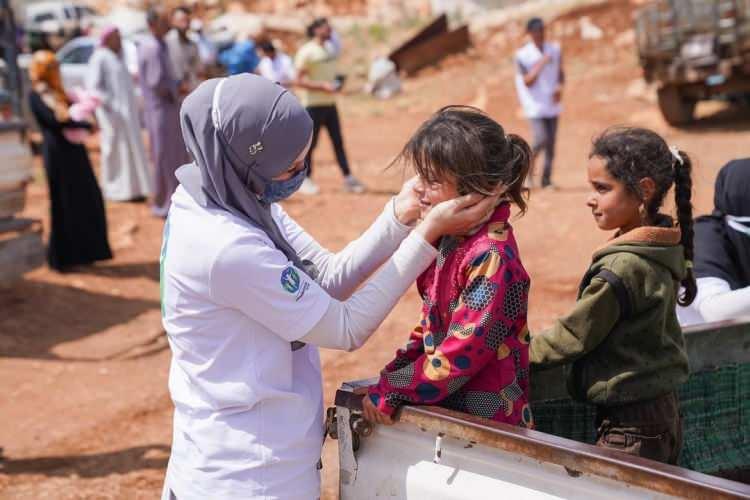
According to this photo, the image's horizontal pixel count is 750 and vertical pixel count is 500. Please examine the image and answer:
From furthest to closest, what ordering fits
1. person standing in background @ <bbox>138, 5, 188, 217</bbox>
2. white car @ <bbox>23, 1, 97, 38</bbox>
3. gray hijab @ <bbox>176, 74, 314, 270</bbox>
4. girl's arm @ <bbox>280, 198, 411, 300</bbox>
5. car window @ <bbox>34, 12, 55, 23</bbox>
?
car window @ <bbox>34, 12, 55, 23</bbox> → white car @ <bbox>23, 1, 97, 38</bbox> → person standing in background @ <bbox>138, 5, 188, 217</bbox> → girl's arm @ <bbox>280, 198, 411, 300</bbox> → gray hijab @ <bbox>176, 74, 314, 270</bbox>

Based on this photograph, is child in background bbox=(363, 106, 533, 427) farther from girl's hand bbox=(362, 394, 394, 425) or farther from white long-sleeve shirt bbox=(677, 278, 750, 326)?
white long-sleeve shirt bbox=(677, 278, 750, 326)

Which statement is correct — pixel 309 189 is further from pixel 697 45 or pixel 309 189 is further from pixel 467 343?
pixel 467 343

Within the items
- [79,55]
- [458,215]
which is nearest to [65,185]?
[458,215]

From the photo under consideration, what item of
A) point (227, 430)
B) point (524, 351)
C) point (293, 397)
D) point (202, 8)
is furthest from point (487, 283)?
point (202, 8)

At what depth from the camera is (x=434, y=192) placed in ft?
8.75

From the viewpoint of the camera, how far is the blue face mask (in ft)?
8.59

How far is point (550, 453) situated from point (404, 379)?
0.44 m

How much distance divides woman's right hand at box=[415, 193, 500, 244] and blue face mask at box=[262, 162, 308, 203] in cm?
33

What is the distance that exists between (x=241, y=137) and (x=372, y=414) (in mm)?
737

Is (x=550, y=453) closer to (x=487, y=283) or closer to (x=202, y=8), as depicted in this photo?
(x=487, y=283)

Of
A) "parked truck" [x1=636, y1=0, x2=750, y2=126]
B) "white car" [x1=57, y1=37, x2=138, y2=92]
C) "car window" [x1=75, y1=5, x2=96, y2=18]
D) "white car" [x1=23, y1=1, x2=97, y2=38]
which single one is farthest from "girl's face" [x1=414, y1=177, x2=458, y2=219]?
"car window" [x1=75, y1=5, x2=96, y2=18]

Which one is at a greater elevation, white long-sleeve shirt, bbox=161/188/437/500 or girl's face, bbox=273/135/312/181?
girl's face, bbox=273/135/312/181

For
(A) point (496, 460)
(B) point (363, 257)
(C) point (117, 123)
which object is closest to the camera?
(A) point (496, 460)

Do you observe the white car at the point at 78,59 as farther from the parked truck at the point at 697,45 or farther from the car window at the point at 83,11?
the car window at the point at 83,11
